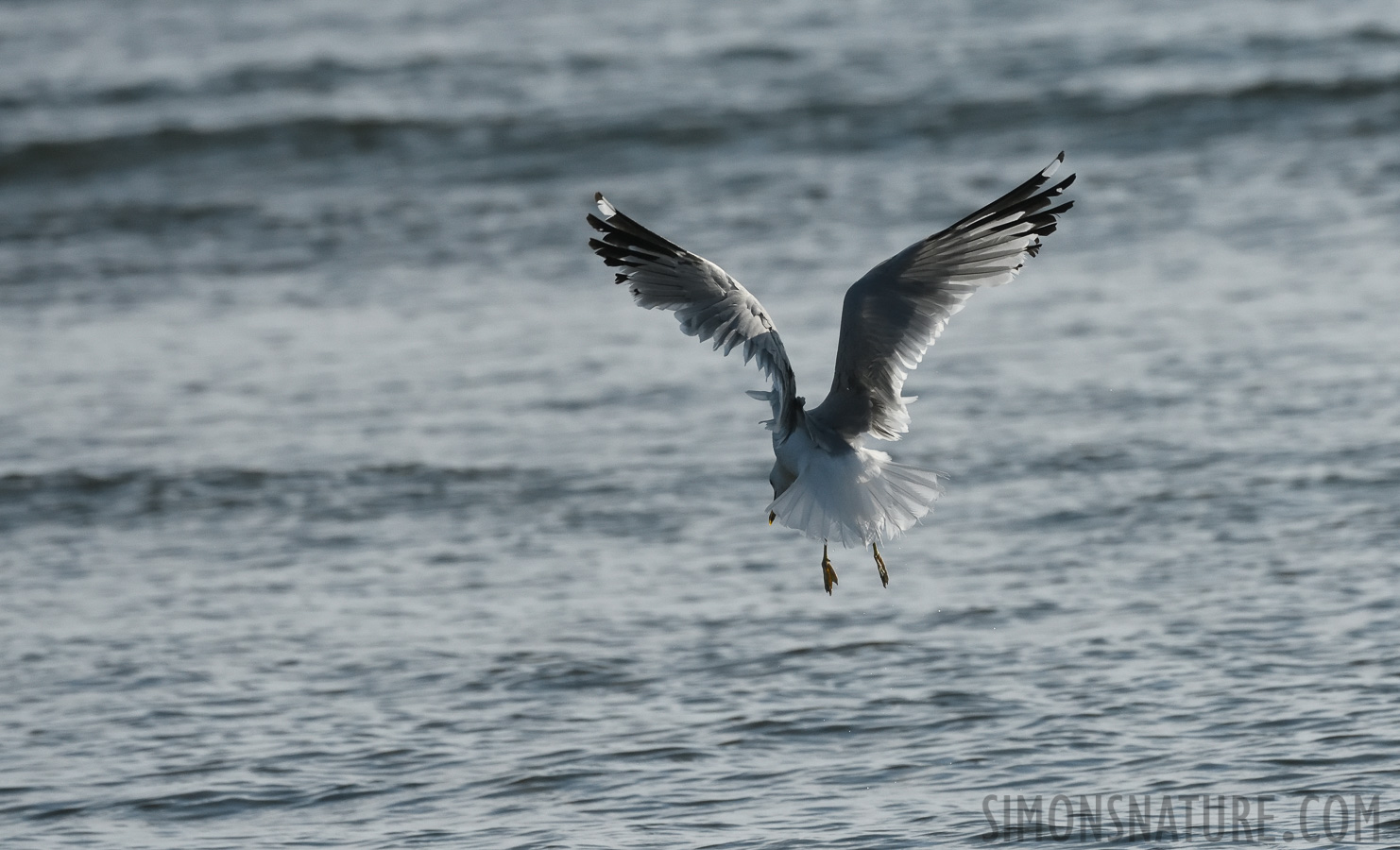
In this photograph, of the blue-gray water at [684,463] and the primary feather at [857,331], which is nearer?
the primary feather at [857,331]

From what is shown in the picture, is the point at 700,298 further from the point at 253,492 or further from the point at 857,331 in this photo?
the point at 253,492

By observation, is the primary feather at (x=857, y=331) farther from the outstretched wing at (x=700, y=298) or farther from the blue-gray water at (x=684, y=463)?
the blue-gray water at (x=684, y=463)

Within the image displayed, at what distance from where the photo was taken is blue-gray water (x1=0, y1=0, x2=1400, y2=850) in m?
5.48

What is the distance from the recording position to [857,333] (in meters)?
5.80

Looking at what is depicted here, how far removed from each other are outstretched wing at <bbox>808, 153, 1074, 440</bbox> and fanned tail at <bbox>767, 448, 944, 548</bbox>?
0.34 meters

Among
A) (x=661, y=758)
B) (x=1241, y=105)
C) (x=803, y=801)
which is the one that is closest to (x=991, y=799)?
(x=803, y=801)

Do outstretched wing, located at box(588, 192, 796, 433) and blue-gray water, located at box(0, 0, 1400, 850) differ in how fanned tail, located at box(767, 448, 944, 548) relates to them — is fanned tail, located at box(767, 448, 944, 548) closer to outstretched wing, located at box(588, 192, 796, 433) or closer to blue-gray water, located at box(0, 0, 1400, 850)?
outstretched wing, located at box(588, 192, 796, 433)

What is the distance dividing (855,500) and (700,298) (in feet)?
2.49

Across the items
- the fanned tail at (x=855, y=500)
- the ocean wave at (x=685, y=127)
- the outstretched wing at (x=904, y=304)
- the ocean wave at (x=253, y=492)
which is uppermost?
the ocean wave at (x=685, y=127)

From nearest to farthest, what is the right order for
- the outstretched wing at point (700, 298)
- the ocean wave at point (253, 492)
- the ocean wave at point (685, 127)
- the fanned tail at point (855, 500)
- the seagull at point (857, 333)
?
1. the fanned tail at point (855, 500)
2. the seagull at point (857, 333)
3. the outstretched wing at point (700, 298)
4. the ocean wave at point (253, 492)
5. the ocean wave at point (685, 127)

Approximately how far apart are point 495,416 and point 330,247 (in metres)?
4.16

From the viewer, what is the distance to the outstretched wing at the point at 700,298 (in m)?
5.46

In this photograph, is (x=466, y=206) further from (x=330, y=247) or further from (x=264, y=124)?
(x=264, y=124)

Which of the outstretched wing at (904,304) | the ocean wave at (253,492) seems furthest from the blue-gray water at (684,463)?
the outstretched wing at (904,304)
